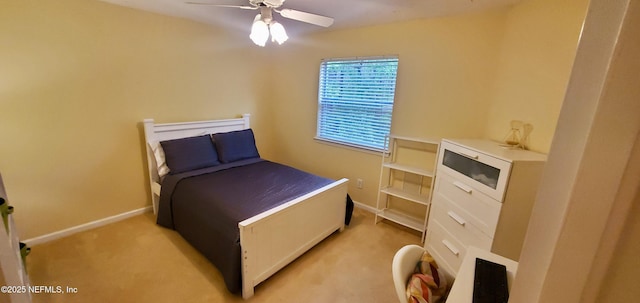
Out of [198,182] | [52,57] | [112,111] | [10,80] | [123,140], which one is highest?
[52,57]

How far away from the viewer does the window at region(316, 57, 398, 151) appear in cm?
285

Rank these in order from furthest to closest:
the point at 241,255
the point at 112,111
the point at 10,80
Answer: the point at 112,111 → the point at 10,80 → the point at 241,255

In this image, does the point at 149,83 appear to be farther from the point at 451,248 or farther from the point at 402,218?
the point at 451,248

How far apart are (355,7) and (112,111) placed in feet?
8.56

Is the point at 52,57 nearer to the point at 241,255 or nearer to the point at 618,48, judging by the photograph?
the point at 241,255

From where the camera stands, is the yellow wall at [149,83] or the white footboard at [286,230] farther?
the yellow wall at [149,83]

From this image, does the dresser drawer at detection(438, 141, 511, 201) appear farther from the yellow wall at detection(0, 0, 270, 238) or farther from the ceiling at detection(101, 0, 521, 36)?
the yellow wall at detection(0, 0, 270, 238)

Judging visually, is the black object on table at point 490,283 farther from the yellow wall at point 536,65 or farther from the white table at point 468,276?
the yellow wall at point 536,65

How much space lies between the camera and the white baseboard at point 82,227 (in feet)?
7.26

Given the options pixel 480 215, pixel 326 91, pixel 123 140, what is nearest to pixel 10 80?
pixel 123 140

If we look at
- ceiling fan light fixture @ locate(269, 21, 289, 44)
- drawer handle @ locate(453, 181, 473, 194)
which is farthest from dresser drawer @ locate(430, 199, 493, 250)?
ceiling fan light fixture @ locate(269, 21, 289, 44)

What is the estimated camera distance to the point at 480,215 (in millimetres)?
1742

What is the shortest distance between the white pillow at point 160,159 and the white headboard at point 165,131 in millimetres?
44

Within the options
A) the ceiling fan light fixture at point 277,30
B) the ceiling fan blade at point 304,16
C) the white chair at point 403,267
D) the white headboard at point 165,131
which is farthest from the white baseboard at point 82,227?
the white chair at point 403,267
